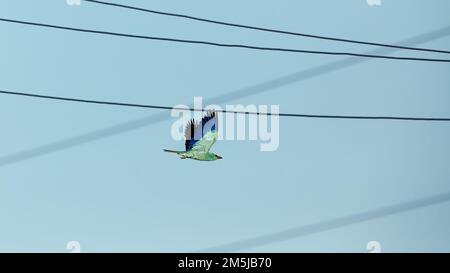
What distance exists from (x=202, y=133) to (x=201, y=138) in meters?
0.01

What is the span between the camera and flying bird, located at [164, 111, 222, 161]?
459cm

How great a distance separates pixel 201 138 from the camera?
460cm

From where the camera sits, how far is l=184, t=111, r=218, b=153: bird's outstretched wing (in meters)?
4.59

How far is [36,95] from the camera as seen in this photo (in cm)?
457

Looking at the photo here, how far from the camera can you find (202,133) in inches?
181

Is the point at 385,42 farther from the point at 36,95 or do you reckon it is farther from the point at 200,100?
the point at 36,95

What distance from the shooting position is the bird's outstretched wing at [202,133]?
181 inches
